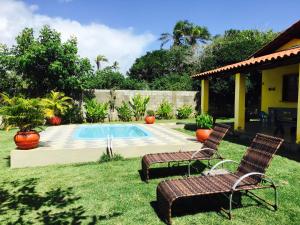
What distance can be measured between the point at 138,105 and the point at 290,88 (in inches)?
420

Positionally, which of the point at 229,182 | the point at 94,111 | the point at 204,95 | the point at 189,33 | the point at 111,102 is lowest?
the point at 229,182

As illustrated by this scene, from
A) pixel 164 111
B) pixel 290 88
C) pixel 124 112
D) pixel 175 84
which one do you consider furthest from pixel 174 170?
pixel 175 84

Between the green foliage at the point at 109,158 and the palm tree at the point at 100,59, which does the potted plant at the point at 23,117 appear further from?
the palm tree at the point at 100,59

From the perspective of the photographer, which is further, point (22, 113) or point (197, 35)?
point (197, 35)

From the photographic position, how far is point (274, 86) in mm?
16391

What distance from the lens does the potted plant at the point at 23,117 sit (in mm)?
8352

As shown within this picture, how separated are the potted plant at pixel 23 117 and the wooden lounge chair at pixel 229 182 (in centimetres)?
503

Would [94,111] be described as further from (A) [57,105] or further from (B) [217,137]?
(B) [217,137]

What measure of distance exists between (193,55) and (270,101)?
2030 centimetres

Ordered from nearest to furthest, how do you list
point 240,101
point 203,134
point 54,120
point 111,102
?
point 203,134 → point 240,101 → point 54,120 → point 111,102

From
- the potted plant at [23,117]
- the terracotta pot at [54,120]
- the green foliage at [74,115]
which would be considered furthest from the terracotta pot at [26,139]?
the green foliage at [74,115]

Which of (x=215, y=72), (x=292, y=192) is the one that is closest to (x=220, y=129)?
(x=292, y=192)

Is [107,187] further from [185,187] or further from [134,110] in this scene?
[134,110]

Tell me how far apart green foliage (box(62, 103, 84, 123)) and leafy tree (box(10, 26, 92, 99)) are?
1344 millimetres
